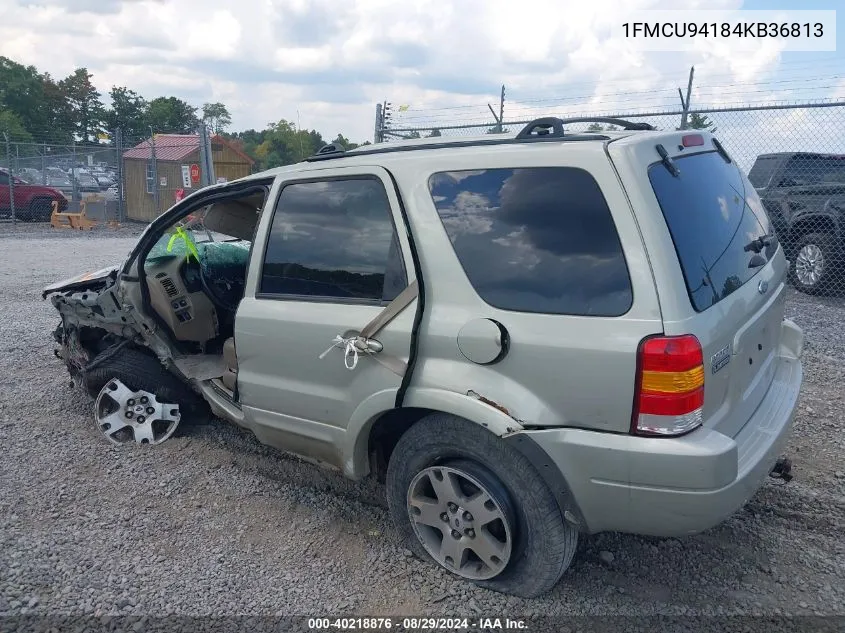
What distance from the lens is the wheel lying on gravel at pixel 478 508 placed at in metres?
2.56

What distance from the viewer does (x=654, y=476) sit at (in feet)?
7.47

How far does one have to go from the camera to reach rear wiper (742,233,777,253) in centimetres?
286

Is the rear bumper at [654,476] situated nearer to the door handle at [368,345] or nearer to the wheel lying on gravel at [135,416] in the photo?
the door handle at [368,345]

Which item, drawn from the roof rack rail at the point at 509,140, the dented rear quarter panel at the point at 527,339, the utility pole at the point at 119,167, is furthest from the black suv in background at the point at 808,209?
the utility pole at the point at 119,167

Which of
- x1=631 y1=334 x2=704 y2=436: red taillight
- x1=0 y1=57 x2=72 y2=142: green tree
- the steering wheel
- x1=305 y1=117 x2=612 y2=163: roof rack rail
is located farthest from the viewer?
x1=0 y1=57 x2=72 y2=142: green tree

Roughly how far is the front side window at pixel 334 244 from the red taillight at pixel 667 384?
3.50ft

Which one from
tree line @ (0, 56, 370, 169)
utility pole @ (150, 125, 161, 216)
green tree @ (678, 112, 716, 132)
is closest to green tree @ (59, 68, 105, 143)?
tree line @ (0, 56, 370, 169)

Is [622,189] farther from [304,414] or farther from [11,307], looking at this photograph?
[11,307]

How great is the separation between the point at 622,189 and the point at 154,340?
3.10 meters

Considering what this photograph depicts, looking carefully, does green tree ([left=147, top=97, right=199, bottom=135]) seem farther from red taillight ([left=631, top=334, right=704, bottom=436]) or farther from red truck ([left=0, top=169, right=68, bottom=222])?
red taillight ([left=631, top=334, right=704, bottom=436])

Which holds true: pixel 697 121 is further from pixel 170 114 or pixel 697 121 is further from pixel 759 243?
pixel 170 114

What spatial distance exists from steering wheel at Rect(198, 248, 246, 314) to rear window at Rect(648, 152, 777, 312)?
2927 millimetres

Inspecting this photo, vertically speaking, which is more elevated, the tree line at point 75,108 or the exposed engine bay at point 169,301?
the tree line at point 75,108

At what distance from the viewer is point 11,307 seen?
8.12 metres
